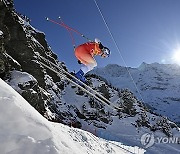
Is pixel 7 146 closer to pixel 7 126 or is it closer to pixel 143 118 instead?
pixel 7 126

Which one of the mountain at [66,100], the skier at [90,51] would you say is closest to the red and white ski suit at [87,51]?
the skier at [90,51]

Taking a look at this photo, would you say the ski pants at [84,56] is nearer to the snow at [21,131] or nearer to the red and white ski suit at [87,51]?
the red and white ski suit at [87,51]

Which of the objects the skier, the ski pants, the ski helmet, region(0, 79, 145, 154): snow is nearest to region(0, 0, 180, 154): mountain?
the ski pants

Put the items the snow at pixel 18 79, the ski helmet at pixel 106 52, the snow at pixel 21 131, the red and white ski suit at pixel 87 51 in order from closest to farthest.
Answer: the snow at pixel 21 131 < the ski helmet at pixel 106 52 < the red and white ski suit at pixel 87 51 < the snow at pixel 18 79

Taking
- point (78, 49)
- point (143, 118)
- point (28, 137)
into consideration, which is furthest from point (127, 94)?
point (28, 137)

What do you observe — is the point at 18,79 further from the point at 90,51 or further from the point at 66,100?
the point at 66,100

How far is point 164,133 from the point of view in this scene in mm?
51688

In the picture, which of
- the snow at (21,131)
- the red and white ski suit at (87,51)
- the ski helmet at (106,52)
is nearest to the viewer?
the snow at (21,131)

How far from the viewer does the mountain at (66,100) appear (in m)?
21.1

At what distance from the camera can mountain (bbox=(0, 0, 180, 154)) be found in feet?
69.2

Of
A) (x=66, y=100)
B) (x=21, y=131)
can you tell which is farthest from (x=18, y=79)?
(x=66, y=100)

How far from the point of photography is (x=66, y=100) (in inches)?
2061

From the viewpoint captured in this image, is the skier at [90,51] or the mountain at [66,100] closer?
the skier at [90,51]

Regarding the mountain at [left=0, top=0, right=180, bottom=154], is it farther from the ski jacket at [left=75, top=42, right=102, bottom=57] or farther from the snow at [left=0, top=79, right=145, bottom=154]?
the snow at [left=0, top=79, right=145, bottom=154]
